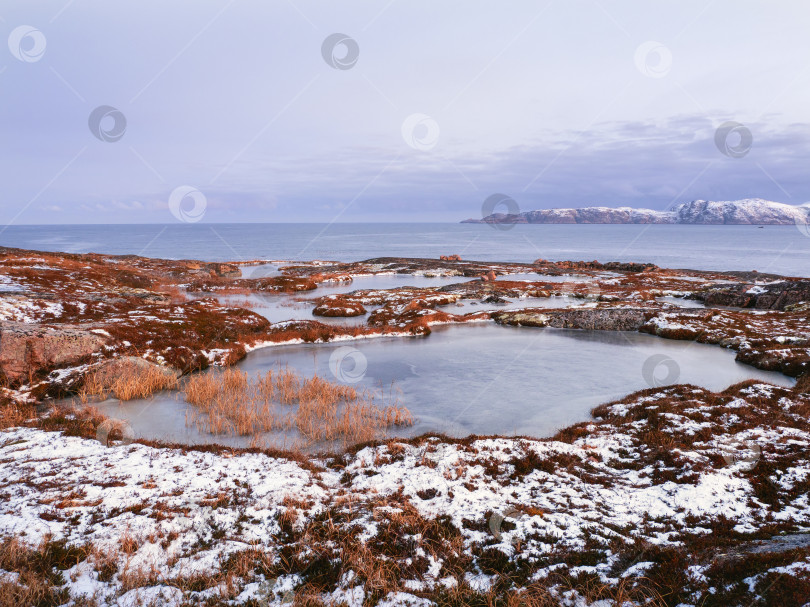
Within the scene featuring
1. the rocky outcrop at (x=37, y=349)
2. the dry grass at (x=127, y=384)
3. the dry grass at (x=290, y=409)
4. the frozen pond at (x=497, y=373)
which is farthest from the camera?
the dry grass at (x=127, y=384)

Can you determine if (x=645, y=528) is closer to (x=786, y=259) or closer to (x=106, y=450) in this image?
(x=106, y=450)

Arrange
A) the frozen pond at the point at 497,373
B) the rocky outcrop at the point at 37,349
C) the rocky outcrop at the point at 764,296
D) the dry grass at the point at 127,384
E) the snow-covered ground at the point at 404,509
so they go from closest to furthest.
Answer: the snow-covered ground at the point at 404,509 < the frozen pond at the point at 497,373 < the rocky outcrop at the point at 37,349 < the dry grass at the point at 127,384 < the rocky outcrop at the point at 764,296

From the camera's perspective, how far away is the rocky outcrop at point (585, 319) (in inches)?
1690

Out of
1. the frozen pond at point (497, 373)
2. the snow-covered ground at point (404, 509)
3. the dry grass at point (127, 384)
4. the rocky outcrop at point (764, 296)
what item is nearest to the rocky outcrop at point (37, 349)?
the dry grass at point (127, 384)

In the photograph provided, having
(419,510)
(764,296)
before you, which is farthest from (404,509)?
(764,296)

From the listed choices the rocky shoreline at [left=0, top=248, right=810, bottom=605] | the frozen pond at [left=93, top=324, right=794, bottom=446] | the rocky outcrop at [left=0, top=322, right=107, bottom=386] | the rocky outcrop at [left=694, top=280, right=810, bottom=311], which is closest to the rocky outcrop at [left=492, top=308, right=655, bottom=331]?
the frozen pond at [left=93, top=324, right=794, bottom=446]

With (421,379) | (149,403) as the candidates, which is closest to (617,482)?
(421,379)

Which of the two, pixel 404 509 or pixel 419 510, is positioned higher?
pixel 404 509

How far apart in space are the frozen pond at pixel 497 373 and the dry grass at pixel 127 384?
759 mm

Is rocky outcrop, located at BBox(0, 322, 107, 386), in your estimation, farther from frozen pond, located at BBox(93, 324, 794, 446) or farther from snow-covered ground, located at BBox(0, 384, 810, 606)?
snow-covered ground, located at BBox(0, 384, 810, 606)

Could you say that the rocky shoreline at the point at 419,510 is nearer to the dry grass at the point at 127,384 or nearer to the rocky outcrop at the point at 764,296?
the dry grass at the point at 127,384

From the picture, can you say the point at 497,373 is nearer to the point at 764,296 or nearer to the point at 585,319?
the point at 585,319

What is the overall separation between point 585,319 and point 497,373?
19.8 meters

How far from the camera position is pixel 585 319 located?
144ft
